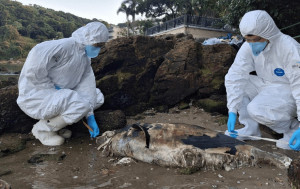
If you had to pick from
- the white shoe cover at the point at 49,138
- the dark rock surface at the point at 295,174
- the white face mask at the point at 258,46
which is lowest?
the white shoe cover at the point at 49,138

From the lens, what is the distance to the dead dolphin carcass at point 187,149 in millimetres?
3121

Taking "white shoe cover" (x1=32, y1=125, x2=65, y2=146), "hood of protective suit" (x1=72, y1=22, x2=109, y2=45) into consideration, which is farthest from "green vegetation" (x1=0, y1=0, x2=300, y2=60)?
"white shoe cover" (x1=32, y1=125, x2=65, y2=146)

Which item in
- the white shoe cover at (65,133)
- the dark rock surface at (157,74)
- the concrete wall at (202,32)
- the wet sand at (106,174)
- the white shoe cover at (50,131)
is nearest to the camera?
the wet sand at (106,174)

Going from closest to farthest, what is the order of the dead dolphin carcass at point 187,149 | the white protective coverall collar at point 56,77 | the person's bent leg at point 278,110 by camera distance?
the dead dolphin carcass at point 187,149 < the person's bent leg at point 278,110 < the white protective coverall collar at point 56,77

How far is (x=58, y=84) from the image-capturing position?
4.38 m

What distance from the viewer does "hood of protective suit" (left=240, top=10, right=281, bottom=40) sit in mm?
3465

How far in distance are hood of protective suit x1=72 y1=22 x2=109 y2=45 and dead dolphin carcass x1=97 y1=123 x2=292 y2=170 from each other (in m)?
1.82

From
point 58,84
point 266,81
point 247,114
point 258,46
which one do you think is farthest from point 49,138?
point 266,81

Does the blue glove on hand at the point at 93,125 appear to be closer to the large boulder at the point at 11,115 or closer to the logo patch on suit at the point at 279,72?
the large boulder at the point at 11,115

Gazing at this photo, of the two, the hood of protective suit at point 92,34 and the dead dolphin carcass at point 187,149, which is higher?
the hood of protective suit at point 92,34

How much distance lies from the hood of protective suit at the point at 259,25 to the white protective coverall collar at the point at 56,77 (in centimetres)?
246

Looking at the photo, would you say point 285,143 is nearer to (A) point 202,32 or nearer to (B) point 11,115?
(B) point 11,115

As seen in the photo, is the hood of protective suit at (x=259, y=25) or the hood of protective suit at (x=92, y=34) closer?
the hood of protective suit at (x=259, y=25)

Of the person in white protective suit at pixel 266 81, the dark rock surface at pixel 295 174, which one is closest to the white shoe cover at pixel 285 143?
the person in white protective suit at pixel 266 81
